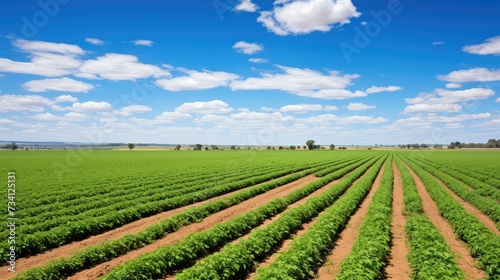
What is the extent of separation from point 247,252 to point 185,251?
2.37 meters

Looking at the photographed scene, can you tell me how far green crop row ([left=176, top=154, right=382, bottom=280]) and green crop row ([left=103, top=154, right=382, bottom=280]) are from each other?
1.35 metres

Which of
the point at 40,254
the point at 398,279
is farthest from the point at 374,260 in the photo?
the point at 40,254

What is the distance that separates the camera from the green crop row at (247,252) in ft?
31.6

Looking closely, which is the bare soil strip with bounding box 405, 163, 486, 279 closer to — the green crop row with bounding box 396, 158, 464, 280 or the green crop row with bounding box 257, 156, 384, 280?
the green crop row with bounding box 396, 158, 464, 280

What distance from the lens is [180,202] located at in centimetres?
2320

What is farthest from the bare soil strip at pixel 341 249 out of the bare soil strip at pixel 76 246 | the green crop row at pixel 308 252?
the bare soil strip at pixel 76 246

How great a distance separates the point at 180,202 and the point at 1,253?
12.0m

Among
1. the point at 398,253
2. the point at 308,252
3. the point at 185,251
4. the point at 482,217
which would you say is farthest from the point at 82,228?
the point at 482,217

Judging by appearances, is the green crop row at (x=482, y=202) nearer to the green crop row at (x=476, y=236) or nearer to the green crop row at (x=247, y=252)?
the green crop row at (x=476, y=236)

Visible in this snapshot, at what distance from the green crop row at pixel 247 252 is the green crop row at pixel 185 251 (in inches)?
53.2

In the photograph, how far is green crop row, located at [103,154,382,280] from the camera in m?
10.0

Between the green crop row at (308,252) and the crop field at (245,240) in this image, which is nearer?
the green crop row at (308,252)

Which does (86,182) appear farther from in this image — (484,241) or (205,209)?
(484,241)

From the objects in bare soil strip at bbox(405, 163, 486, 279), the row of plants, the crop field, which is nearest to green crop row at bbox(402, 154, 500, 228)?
the crop field
